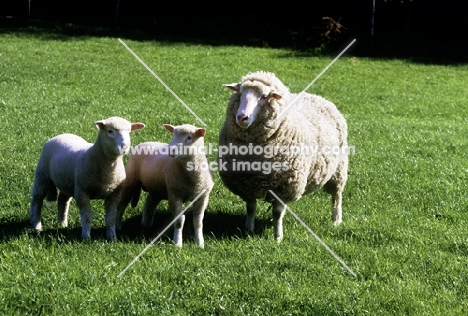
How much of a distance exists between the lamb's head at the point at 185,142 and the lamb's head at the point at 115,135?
0.38 m

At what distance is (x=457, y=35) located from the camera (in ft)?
88.3

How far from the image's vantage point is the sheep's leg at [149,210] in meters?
5.97

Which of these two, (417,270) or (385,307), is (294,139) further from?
(385,307)

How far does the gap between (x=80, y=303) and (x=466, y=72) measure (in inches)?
746

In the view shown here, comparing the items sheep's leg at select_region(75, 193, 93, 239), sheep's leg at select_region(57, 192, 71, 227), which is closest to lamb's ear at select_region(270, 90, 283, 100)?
sheep's leg at select_region(75, 193, 93, 239)

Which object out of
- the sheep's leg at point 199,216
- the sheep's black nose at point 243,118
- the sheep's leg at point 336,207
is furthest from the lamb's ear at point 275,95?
the sheep's leg at point 336,207

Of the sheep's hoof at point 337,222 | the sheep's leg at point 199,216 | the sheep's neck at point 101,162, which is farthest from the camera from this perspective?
the sheep's hoof at point 337,222

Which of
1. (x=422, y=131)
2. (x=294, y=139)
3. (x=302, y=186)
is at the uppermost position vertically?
(x=294, y=139)

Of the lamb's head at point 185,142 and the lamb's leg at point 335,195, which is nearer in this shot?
the lamb's head at point 185,142

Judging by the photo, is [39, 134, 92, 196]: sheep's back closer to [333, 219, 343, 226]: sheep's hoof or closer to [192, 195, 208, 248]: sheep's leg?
[192, 195, 208, 248]: sheep's leg

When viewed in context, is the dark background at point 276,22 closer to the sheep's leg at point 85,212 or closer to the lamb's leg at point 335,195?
the lamb's leg at point 335,195

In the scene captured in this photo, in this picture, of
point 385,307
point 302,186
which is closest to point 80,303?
point 385,307

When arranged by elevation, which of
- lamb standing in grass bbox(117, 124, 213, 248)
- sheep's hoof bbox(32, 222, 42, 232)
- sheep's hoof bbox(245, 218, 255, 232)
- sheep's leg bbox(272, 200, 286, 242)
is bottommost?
sheep's hoof bbox(245, 218, 255, 232)

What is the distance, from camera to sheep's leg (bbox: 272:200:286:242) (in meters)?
5.91
